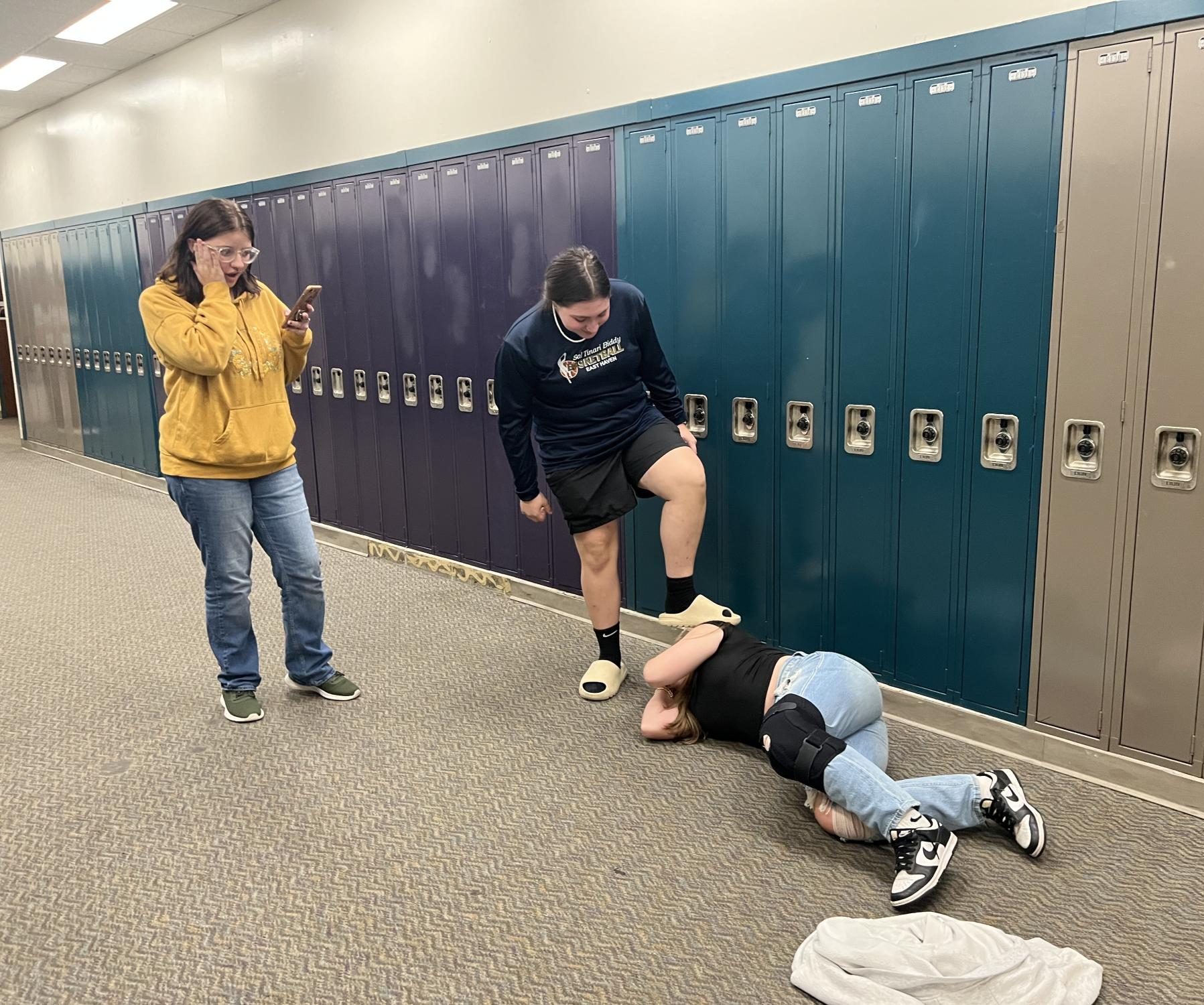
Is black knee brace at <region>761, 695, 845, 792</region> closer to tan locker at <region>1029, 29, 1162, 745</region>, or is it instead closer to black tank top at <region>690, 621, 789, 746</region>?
black tank top at <region>690, 621, 789, 746</region>

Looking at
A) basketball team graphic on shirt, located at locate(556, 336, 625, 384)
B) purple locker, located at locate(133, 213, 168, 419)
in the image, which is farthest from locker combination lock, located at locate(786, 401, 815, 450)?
purple locker, located at locate(133, 213, 168, 419)

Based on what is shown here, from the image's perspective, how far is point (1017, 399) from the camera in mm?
2832

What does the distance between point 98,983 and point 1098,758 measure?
2590 mm

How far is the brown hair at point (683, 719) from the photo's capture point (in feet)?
9.76

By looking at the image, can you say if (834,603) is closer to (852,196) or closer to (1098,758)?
(1098,758)

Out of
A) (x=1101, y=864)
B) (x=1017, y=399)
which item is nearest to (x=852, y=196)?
(x=1017, y=399)

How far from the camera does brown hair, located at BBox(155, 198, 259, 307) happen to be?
115 inches

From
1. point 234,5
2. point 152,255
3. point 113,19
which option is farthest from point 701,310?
point 152,255

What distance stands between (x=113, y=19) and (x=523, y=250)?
3815 mm

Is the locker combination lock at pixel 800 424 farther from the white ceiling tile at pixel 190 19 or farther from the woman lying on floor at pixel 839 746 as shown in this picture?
the white ceiling tile at pixel 190 19

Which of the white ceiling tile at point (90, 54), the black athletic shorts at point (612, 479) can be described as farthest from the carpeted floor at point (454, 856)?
the white ceiling tile at point (90, 54)

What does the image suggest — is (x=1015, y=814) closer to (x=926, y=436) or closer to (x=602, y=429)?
(x=926, y=436)

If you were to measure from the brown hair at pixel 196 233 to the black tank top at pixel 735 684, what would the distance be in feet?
6.24

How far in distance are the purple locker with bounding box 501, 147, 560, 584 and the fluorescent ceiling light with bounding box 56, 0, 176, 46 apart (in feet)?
9.53
